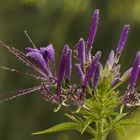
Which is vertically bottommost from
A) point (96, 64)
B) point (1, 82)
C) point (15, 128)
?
point (96, 64)

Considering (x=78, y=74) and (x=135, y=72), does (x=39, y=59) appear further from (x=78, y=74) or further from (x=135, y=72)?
(x=135, y=72)

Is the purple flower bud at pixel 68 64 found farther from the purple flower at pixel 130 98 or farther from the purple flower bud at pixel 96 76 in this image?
the purple flower at pixel 130 98

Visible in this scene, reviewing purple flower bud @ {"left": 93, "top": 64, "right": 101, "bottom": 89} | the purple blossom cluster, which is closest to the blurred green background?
the purple blossom cluster

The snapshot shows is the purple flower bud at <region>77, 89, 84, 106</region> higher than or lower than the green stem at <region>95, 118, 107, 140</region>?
higher

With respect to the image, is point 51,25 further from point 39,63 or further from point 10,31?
point 39,63

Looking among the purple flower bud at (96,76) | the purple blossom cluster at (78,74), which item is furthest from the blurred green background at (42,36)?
the purple flower bud at (96,76)

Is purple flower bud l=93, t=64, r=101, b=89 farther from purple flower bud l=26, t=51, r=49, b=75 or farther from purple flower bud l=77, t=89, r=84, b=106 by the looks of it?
purple flower bud l=26, t=51, r=49, b=75

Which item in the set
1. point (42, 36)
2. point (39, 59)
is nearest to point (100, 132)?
point (39, 59)

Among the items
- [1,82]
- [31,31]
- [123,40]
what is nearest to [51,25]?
[31,31]
